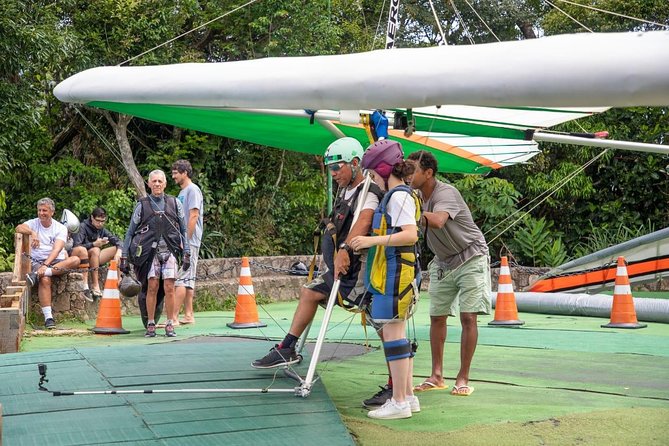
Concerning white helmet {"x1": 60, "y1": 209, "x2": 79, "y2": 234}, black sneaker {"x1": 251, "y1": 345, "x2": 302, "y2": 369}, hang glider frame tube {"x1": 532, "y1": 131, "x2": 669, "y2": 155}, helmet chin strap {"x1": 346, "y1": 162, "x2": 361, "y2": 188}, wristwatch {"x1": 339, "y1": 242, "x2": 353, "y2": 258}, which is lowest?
black sneaker {"x1": 251, "y1": 345, "x2": 302, "y2": 369}

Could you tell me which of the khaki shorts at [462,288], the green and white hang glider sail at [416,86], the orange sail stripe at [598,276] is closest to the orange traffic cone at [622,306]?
the orange sail stripe at [598,276]

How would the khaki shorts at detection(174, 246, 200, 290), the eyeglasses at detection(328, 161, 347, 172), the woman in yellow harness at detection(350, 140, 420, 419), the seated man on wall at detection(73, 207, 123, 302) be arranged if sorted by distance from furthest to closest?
the seated man on wall at detection(73, 207, 123, 302) → the khaki shorts at detection(174, 246, 200, 290) → the eyeglasses at detection(328, 161, 347, 172) → the woman in yellow harness at detection(350, 140, 420, 419)

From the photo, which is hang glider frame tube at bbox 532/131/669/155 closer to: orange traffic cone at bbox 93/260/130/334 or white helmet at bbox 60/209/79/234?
orange traffic cone at bbox 93/260/130/334

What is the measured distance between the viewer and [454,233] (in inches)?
268

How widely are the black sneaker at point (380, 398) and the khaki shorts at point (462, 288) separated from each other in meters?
0.85

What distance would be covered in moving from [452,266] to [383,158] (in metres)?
1.26

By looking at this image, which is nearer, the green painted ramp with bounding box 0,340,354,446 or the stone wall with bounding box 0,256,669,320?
the green painted ramp with bounding box 0,340,354,446

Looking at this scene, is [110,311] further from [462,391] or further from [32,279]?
[462,391]

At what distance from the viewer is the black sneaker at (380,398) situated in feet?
20.5

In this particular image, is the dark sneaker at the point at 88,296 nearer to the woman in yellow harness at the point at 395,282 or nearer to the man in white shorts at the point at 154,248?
the man in white shorts at the point at 154,248

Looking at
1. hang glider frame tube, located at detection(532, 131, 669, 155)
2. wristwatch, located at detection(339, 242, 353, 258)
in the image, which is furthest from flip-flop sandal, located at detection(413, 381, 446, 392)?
hang glider frame tube, located at detection(532, 131, 669, 155)

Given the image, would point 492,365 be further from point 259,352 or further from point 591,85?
point 591,85

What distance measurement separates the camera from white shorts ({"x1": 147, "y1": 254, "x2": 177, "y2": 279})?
1015 centimetres

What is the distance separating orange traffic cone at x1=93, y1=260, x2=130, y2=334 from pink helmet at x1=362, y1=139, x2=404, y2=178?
17.7ft
